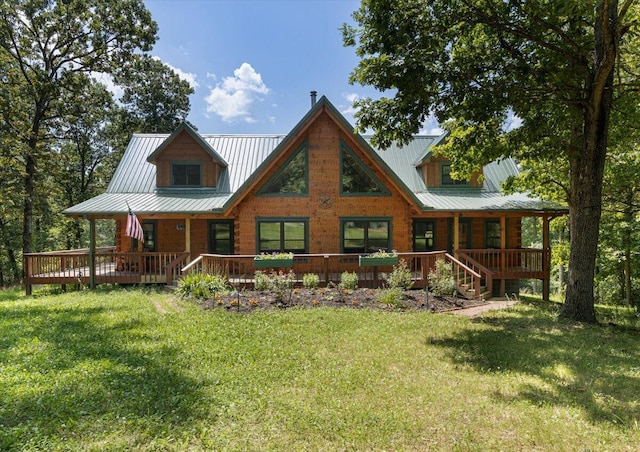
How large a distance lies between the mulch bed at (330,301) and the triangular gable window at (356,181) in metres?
4.79

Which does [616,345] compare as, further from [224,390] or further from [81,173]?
[81,173]

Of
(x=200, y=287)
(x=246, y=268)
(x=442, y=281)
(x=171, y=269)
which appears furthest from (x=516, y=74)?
(x=171, y=269)

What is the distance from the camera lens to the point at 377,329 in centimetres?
762

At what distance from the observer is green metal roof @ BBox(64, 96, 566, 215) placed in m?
13.6

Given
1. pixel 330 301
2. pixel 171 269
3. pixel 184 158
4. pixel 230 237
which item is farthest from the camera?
pixel 184 158

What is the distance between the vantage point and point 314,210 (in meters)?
14.4

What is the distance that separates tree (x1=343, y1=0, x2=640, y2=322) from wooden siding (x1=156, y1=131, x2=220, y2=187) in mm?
9560

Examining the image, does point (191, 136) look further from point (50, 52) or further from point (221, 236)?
point (50, 52)

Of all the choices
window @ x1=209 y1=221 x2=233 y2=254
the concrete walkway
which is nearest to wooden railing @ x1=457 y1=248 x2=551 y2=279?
the concrete walkway

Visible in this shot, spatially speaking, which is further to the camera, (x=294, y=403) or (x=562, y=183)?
(x=562, y=183)

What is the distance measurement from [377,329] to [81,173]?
32.7 meters

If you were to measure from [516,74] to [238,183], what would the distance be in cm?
1216

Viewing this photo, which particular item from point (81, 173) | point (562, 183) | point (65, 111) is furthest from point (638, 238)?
point (81, 173)

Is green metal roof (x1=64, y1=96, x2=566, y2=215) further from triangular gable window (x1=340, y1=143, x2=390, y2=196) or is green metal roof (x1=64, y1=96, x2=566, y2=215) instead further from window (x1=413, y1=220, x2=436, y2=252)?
window (x1=413, y1=220, x2=436, y2=252)
